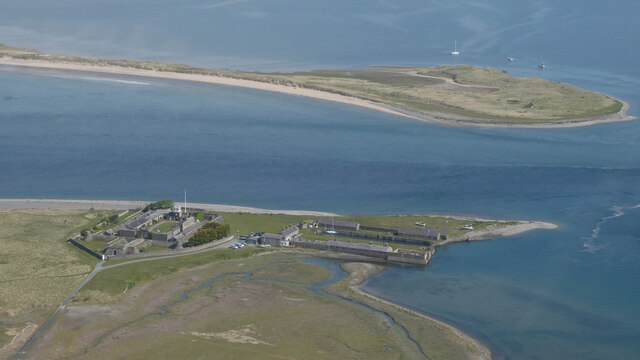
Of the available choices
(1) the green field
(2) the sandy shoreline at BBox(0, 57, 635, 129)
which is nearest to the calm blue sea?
(2) the sandy shoreline at BBox(0, 57, 635, 129)

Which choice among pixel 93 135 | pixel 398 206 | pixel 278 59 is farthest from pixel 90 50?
pixel 398 206

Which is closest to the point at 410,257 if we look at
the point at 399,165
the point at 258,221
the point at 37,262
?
the point at 258,221

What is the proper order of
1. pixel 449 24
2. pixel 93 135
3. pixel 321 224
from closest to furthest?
pixel 321 224 → pixel 93 135 → pixel 449 24

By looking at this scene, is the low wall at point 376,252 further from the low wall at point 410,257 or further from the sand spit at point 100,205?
the sand spit at point 100,205

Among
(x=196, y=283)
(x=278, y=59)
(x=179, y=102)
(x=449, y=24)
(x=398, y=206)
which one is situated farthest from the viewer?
(x=449, y=24)

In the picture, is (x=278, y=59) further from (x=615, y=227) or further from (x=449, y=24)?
(x=615, y=227)

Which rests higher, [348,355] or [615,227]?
[615,227]

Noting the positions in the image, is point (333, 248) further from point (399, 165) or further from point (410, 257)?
point (399, 165)
